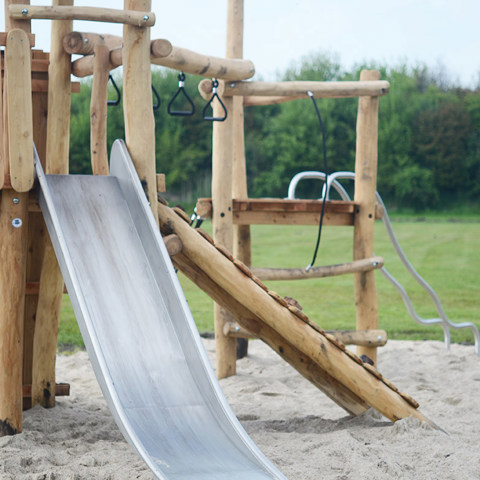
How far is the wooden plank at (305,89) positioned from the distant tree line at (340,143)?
554 inches

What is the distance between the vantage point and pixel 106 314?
2.86 m

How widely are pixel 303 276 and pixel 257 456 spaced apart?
7.58 ft

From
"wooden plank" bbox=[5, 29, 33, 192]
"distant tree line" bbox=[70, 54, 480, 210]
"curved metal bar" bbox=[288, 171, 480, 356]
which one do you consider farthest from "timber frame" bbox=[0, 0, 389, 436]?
"distant tree line" bbox=[70, 54, 480, 210]

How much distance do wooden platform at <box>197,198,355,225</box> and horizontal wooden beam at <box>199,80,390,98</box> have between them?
0.70 meters

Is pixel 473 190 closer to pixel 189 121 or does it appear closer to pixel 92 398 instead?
pixel 189 121

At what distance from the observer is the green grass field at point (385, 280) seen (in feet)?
26.2

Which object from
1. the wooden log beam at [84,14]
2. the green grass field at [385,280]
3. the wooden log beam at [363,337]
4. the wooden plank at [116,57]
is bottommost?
the green grass field at [385,280]

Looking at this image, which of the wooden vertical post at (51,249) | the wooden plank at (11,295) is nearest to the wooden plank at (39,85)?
the wooden vertical post at (51,249)

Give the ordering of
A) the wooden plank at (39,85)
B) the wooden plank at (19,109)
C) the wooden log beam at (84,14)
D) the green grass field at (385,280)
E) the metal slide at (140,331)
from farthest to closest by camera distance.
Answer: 1. the green grass field at (385,280)
2. the wooden plank at (39,85)
3. the wooden log beam at (84,14)
4. the wooden plank at (19,109)
5. the metal slide at (140,331)

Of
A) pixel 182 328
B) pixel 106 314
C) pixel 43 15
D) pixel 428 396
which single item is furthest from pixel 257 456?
pixel 428 396

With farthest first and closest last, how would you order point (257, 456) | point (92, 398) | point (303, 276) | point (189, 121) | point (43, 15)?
1. point (189, 121)
2. point (303, 276)
3. point (92, 398)
4. point (43, 15)
5. point (257, 456)

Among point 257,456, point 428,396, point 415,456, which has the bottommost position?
point 428,396

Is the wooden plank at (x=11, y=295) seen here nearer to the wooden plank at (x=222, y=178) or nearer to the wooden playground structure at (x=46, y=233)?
the wooden playground structure at (x=46, y=233)

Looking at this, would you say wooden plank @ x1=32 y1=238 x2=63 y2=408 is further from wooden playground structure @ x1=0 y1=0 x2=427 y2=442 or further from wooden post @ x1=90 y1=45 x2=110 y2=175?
wooden post @ x1=90 y1=45 x2=110 y2=175
